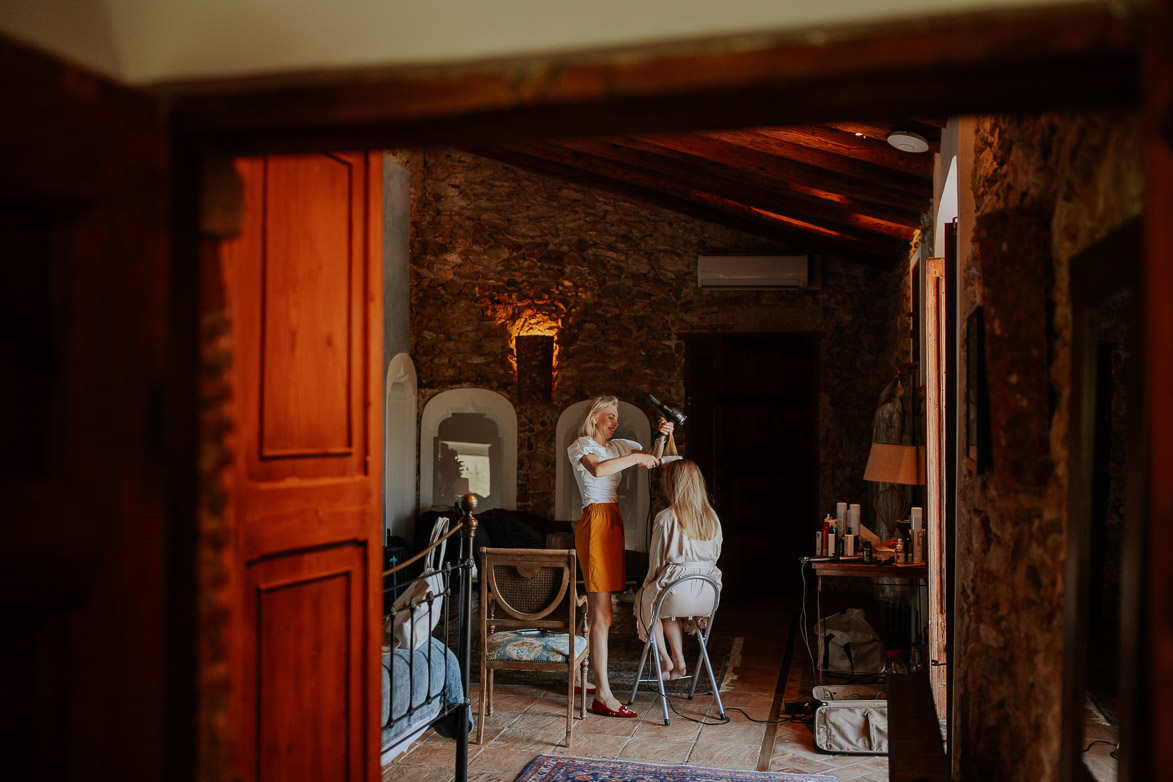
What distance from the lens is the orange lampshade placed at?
483 centimetres

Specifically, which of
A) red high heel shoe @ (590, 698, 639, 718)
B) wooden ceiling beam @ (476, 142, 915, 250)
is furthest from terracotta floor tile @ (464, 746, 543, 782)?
wooden ceiling beam @ (476, 142, 915, 250)

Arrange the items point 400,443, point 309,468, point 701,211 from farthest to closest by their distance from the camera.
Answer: point 400,443 → point 701,211 → point 309,468

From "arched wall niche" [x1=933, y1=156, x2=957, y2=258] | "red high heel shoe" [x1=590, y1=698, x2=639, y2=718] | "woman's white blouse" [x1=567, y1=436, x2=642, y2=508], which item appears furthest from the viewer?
"woman's white blouse" [x1=567, y1=436, x2=642, y2=508]

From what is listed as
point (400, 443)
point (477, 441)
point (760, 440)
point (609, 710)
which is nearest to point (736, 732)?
point (609, 710)

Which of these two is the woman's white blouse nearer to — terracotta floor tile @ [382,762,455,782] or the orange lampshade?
the orange lampshade

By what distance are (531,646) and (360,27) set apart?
Result: 11.3ft

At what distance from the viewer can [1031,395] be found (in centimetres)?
189

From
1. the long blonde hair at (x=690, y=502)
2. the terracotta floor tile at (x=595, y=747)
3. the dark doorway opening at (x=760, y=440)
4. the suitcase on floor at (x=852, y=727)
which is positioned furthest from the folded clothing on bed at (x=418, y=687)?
the dark doorway opening at (x=760, y=440)

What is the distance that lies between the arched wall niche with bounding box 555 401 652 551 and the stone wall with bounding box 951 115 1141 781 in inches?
250

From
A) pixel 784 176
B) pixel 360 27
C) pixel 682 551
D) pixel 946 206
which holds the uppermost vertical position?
pixel 784 176

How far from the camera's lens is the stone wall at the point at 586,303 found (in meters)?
8.45

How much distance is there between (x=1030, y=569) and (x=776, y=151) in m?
3.60

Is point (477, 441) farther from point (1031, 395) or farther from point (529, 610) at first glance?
point (1031, 395)

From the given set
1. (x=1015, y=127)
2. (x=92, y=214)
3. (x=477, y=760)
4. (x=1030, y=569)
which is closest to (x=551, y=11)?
(x=92, y=214)
